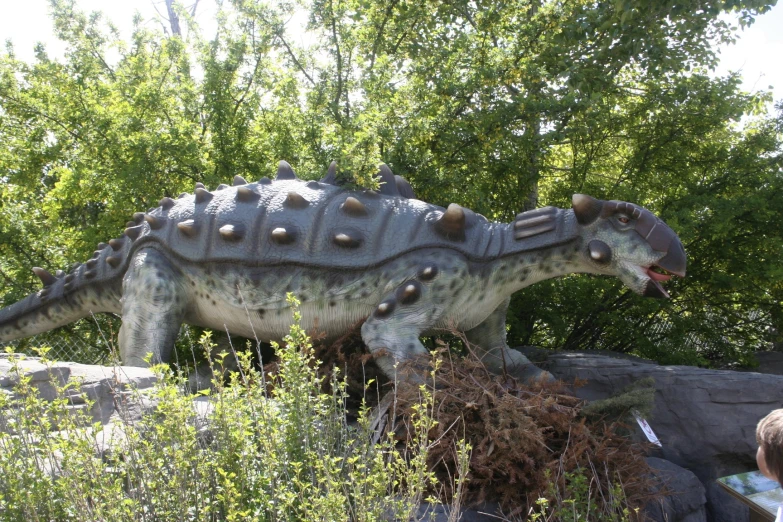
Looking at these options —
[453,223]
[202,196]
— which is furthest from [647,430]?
[202,196]

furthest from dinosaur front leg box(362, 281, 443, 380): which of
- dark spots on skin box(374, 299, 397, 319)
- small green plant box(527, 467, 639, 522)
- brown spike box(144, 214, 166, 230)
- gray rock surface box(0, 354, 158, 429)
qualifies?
brown spike box(144, 214, 166, 230)

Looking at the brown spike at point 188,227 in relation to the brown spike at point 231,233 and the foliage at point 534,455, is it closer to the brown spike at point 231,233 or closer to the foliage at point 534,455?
the brown spike at point 231,233

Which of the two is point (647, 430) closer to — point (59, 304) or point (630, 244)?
point (630, 244)

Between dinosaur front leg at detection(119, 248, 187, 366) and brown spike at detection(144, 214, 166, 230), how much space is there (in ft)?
0.57

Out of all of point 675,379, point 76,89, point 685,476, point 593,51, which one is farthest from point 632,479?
point 76,89

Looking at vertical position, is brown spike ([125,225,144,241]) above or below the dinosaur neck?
above

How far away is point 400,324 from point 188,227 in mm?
1300

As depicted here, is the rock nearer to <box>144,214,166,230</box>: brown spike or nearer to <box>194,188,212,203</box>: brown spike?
<box>194,188,212,203</box>: brown spike

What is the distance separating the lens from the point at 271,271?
4.16m

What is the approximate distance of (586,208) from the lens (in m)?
3.96

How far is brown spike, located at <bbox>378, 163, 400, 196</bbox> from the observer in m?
4.59

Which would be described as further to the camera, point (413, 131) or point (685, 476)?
point (413, 131)

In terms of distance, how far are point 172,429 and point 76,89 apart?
4.62 meters

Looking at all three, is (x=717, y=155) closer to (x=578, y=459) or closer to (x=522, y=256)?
(x=522, y=256)
